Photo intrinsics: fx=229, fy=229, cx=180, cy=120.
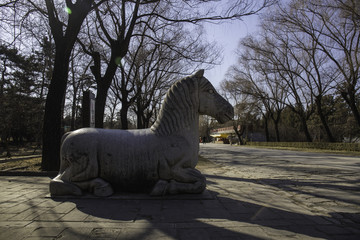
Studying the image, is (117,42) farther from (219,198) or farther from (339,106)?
(339,106)

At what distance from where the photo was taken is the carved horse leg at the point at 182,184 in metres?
3.53

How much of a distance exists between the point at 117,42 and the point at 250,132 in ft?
175

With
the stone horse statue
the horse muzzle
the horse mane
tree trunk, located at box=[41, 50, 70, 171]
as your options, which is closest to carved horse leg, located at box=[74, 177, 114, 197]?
the stone horse statue

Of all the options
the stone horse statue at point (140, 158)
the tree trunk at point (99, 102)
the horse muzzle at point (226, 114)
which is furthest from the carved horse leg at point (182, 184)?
the tree trunk at point (99, 102)

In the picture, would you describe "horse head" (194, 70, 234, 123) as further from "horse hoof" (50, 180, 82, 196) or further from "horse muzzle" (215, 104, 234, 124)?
"horse hoof" (50, 180, 82, 196)

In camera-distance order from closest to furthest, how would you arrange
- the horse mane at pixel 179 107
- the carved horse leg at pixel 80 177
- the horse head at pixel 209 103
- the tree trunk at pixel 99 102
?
the carved horse leg at pixel 80 177, the horse mane at pixel 179 107, the horse head at pixel 209 103, the tree trunk at pixel 99 102

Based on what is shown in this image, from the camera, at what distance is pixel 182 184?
142 inches

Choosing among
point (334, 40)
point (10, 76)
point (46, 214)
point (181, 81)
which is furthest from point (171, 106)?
point (10, 76)

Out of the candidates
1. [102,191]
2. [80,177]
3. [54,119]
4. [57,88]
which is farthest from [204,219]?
[57,88]

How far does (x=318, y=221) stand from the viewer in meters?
2.69

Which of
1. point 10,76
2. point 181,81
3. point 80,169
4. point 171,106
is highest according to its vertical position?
point 10,76

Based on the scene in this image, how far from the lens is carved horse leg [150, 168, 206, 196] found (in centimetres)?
353

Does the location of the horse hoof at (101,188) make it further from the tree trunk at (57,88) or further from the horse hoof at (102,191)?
the tree trunk at (57,88)

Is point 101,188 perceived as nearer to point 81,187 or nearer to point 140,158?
point 81,187
